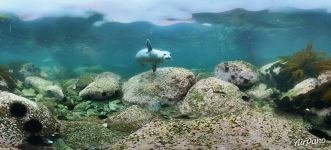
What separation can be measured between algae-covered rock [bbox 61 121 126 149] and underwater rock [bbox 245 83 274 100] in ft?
17.0

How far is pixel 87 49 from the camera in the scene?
4828 centimetres

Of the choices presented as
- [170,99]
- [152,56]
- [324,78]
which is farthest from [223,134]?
[152,56]

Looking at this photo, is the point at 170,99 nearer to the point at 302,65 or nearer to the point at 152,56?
the point at 152,56

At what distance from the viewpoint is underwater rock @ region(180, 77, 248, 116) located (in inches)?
372

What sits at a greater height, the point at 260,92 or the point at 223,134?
the point at 223,134

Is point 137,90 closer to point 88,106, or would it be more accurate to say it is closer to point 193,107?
point 88,106

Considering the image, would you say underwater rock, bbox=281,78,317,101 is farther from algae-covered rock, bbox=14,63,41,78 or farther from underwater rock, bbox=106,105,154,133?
algae-covered rock, bbox=14,63,41,78

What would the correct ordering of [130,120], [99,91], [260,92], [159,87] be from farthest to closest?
[99,91], [159,87], [260,92], [130,120]

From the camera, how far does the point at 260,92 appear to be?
11.2 m

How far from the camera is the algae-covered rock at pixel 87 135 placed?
7.23 metres

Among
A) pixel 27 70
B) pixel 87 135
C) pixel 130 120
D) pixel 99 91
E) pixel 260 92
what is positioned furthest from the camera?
pixel 27 70

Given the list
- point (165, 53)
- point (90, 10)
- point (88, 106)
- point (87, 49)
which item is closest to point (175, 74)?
point (165, 53)

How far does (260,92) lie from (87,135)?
6.20 m

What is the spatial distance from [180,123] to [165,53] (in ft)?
19.1
